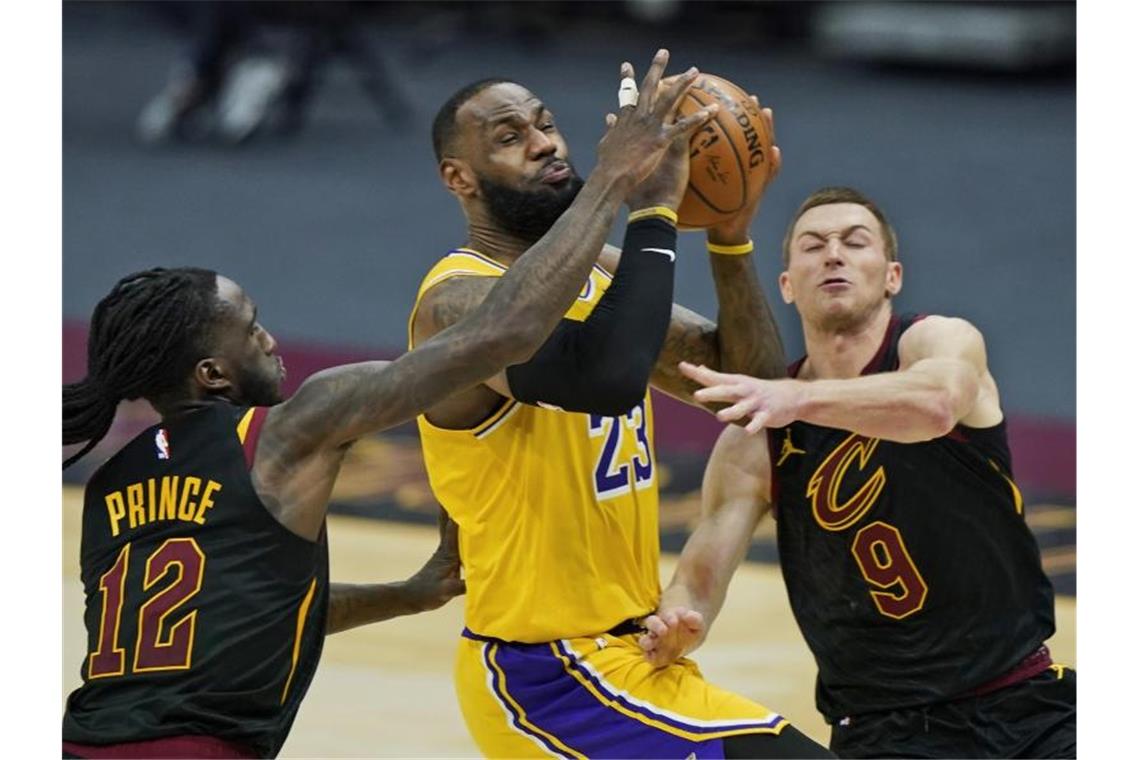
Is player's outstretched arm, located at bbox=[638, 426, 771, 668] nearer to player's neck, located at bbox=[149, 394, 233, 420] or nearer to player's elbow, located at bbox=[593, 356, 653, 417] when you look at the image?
player's elbow, located at bbox=[593, 356, 653, 417]

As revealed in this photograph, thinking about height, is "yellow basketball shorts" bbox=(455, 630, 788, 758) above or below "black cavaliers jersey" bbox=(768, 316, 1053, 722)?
below

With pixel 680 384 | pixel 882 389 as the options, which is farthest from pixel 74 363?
pixel 882 389

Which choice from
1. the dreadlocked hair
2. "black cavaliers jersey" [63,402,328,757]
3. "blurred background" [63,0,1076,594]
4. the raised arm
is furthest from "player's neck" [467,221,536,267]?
"blurred background" [63,0,1076,594]

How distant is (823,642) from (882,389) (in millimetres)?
989

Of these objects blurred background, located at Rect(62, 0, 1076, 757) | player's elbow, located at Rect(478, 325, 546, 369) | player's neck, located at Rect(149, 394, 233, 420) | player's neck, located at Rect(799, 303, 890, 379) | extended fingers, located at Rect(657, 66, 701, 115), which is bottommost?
player's neck, located at Rect(149, 394, 233, 420)

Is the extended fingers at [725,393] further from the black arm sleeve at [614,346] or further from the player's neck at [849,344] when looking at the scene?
the player's neck at [849,344]

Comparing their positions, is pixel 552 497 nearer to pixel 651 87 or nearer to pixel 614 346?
pixel 614 346

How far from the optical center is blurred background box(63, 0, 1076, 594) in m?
13.5

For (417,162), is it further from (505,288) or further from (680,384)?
(505,288)

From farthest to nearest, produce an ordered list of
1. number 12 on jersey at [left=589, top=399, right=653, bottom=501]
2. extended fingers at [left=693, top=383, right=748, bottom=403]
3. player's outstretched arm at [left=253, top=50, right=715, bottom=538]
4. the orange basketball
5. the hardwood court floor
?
the hardwood court floor, the orange basketball, number 12 on jersey at [left=589, top=399, right=653, bottom=501], extended fingers at [left=693, top=383, right=748, bottom=403], player's outstretched arm at [left=253, top=50, right=715, bottom=538]

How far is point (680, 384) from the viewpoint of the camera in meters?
5.80

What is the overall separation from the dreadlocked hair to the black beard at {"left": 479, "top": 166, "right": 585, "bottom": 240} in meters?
0.86

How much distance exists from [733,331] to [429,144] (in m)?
11.7

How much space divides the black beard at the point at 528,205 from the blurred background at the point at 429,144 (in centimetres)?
588
